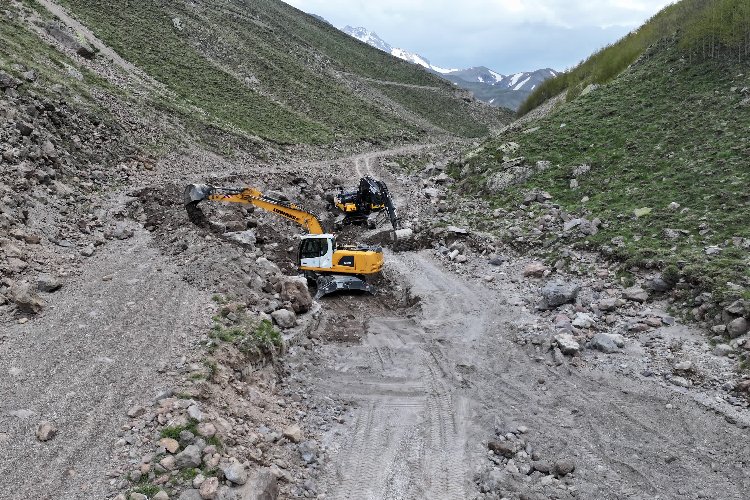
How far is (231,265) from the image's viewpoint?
15.3 meters

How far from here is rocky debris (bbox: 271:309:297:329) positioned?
1400cm

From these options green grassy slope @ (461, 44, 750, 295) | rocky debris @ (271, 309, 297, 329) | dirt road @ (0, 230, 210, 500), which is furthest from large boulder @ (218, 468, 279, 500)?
green grassy slope @ (461, 44, 750, 295)

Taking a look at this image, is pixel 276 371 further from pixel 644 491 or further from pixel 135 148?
pixel 135 148

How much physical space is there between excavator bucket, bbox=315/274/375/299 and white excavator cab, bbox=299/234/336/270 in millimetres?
456

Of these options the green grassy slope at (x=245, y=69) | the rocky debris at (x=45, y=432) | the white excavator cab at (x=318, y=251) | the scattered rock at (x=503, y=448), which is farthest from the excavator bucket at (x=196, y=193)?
the green grassy slope at (x=245, y=69)

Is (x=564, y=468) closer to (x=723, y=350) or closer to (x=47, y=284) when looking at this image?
(x=723, y=350)

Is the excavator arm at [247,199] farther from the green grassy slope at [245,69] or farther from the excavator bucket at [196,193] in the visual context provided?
the green grassy slope at [245,69]

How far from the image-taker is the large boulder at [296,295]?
15.3 meters

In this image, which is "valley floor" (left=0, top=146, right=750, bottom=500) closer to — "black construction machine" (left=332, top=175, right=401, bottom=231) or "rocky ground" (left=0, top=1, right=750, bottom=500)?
"rocky ground" (left=0, top=1, right=750, bottom=500)

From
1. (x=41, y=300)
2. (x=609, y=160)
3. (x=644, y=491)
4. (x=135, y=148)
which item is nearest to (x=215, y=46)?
(x=135, y=148)

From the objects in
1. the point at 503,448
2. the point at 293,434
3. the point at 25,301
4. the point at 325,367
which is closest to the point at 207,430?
the point at 293,434

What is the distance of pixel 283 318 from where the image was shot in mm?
14062

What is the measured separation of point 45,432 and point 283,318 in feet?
21.8

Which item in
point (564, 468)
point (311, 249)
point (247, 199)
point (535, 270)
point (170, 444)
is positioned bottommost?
point (170, 444)
